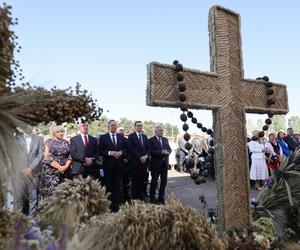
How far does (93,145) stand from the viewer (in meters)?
7.05

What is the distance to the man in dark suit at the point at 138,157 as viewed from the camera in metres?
7.50

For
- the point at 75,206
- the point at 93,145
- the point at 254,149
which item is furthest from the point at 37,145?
the point at 254,149

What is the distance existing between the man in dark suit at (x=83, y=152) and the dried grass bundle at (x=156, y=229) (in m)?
4.50

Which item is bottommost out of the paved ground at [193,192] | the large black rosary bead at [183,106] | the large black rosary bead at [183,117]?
the paved ground at [193,192]

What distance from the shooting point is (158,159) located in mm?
7773

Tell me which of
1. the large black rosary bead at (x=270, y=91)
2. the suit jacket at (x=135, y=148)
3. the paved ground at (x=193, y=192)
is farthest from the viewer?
the paved ground at (x=193, y=192)

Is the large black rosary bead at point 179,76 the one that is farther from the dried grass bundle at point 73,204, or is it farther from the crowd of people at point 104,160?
the crowd of people at point 104,160

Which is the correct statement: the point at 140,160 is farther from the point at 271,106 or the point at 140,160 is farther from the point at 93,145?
the point at 271,106

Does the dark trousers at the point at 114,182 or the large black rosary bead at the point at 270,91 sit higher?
the large black rosary bead at the point at 270,91

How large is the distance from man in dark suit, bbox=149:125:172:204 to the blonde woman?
1747mm

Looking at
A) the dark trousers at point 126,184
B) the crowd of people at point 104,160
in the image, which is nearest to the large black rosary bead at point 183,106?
the crowd of people at point 104,160

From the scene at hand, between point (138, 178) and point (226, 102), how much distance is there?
4.34 meters

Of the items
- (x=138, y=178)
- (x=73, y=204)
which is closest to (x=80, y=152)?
(x=138, y=178)

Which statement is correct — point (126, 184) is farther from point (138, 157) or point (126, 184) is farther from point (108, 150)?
point (108, 150)
